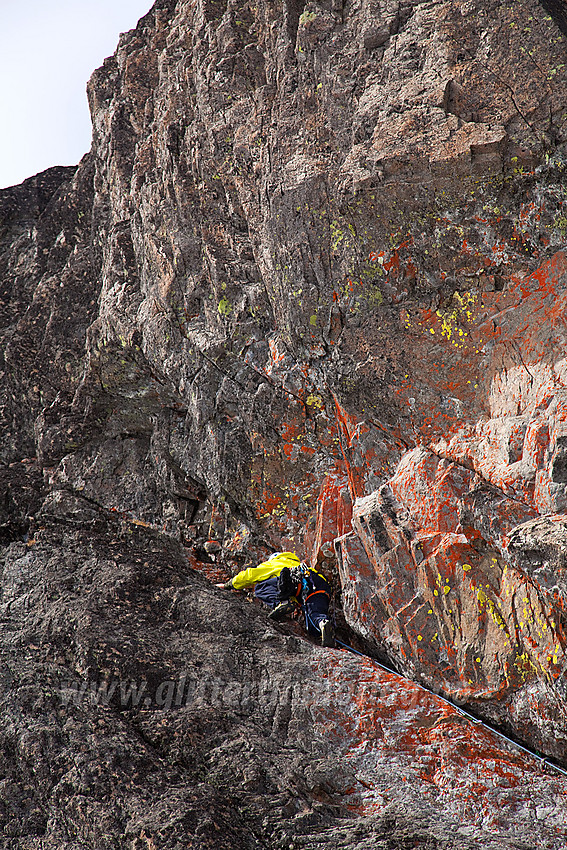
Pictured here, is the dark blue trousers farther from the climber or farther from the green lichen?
the green lichen

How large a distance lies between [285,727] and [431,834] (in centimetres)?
160

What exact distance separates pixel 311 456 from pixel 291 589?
1813mm

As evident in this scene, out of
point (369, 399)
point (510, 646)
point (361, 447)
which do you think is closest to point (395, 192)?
point (369, 399)

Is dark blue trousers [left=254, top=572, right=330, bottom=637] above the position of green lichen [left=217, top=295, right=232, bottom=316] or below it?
below

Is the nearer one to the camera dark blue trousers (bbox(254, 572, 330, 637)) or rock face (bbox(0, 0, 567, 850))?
rock face (bbox(0, 0, 567, 850))

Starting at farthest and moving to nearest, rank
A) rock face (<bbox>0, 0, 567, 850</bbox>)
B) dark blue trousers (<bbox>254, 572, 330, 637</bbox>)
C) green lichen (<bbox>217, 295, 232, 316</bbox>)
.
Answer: green lichen (<bbox>217, 295, 232, 316</bbox>) < dark blue trousers (<bbox>254, 572, 330, 637</bbox>) < rock face (<bbox>0, 0, 567, 850</bbox>)

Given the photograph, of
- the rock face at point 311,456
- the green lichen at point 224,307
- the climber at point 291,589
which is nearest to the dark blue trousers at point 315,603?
the climber at point 291,589

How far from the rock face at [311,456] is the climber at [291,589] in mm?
250

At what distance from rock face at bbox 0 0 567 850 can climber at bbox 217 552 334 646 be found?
250 mm

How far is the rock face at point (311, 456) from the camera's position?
492 cm

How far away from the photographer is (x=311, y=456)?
8016 millimetres

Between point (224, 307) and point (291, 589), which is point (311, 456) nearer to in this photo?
point (291, 589)

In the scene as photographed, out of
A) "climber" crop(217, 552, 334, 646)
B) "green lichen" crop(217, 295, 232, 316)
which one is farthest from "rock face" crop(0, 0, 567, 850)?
"climber" crop(217, 552, 334, 646)

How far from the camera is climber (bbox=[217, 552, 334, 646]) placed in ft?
22.5
